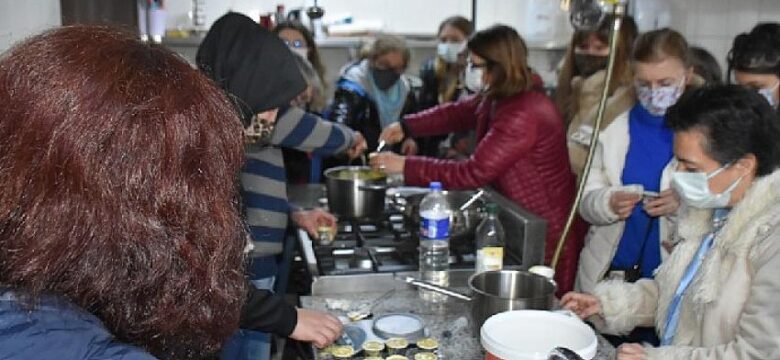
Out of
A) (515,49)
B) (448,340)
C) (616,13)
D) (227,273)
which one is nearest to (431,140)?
(515,49)

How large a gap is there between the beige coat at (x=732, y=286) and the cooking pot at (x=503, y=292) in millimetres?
236

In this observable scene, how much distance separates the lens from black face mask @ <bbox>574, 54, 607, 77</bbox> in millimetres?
2908

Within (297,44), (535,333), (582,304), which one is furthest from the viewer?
(297,44)

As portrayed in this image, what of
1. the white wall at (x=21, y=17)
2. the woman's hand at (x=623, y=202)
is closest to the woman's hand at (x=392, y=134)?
→ the woman's hand at (x=623, y=202)

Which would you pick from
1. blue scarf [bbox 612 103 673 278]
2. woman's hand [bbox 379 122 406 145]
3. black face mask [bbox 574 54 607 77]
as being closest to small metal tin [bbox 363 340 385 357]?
blue scarf [bbox 612 103 673 278]

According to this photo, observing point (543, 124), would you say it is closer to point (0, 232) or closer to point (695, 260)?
point (695, 260)

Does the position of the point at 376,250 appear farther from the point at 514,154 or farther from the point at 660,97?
the point at 660,97

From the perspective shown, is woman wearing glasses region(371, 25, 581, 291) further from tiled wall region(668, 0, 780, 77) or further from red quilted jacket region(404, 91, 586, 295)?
tiled wall region(668, 0, 780, 77)

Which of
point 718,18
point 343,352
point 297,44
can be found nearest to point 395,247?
point 343,352

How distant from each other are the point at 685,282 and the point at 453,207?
84 centimetres

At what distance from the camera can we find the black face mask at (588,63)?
9.54 ft

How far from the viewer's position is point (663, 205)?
2.01 meters

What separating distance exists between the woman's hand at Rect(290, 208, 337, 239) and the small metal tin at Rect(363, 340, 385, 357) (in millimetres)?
706

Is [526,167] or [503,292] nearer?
[503,292]
